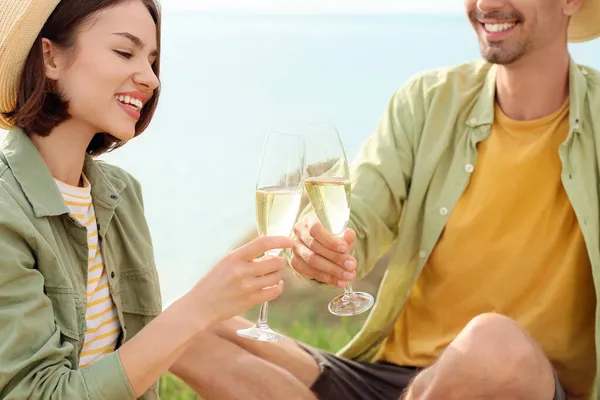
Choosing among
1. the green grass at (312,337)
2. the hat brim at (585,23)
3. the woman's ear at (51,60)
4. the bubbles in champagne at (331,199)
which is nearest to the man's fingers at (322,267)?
the bubbles in champagne at (331,199)

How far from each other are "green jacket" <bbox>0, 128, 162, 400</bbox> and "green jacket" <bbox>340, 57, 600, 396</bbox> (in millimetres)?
784

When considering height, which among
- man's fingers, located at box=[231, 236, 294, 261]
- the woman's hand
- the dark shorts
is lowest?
the dark shorts

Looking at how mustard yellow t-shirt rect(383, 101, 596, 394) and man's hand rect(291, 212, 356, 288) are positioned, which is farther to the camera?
mustard yellow t-shirt rect(383, 101, 596, 394)

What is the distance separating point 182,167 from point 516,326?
681 centimetres

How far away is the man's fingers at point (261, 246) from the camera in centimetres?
185

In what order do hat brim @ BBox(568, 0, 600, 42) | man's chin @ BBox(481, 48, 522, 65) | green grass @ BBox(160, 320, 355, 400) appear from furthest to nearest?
1. green grass @ BBox(160, 320, 355, 400)
2. hat brim @ BBox(568, 0, 600, 42)
3. man's chin @ BBox(481, 48, 522, 65)

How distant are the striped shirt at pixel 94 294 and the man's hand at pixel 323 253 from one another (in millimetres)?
529

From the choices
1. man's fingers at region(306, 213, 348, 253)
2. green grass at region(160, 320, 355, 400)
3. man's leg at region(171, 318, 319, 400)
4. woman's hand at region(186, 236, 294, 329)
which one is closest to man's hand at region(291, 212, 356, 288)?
man's fingers at region(306, 213, 348, 253)

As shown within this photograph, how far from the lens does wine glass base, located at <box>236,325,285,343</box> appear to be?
201 cm

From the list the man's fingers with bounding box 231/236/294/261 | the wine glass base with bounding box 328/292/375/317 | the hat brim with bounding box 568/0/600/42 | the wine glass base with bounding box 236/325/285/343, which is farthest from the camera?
the hat brim with bounding box 568/0/600/42

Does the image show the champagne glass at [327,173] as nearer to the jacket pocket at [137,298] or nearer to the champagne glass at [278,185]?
the champagne glass at [278,185]

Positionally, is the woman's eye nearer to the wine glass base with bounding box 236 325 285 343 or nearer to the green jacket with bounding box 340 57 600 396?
the wine glass base with bounding box 236 325 285 343

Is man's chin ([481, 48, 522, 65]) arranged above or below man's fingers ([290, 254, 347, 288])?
above

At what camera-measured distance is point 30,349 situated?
6.21 ft
